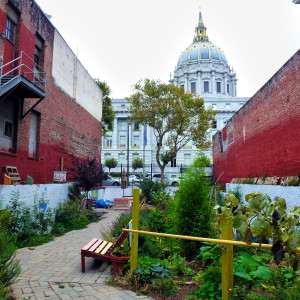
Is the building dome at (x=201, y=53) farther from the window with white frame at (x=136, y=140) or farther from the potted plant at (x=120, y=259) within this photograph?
the potted plant at (x=120, y=259)

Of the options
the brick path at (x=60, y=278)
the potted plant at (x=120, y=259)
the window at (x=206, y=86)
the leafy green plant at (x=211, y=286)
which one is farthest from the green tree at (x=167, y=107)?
the window at (x=206, y=86)

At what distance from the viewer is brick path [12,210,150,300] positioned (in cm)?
411

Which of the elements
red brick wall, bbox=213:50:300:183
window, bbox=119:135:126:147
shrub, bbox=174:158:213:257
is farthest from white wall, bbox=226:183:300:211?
window, bbox=119:135:126:147

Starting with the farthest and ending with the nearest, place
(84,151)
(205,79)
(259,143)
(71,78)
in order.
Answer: (205,79)
(84,151)
(71,78)
(259,143)

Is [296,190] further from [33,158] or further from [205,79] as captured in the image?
[205,79]

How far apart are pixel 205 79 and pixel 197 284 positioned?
77691mm

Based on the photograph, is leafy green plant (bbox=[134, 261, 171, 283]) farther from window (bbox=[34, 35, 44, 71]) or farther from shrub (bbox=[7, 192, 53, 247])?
window (bbox=[34, 35, 44, 71])

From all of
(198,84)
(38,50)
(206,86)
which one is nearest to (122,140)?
(198,84)

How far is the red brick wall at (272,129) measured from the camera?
9414 mm

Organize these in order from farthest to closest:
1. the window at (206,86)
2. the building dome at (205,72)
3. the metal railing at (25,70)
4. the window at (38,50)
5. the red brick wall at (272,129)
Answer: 1. the window at (206,86)
2. the building dome at (205,72)
3. the window at (38,50)
4. the metal railing at (25,70)
5. the red brick wall at (272,129)

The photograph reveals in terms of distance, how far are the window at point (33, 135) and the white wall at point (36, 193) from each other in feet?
5.78

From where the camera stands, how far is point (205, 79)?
77312 millimetres

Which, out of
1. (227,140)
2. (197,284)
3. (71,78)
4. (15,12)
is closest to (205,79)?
(227,140)

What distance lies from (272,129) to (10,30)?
10763 mm
